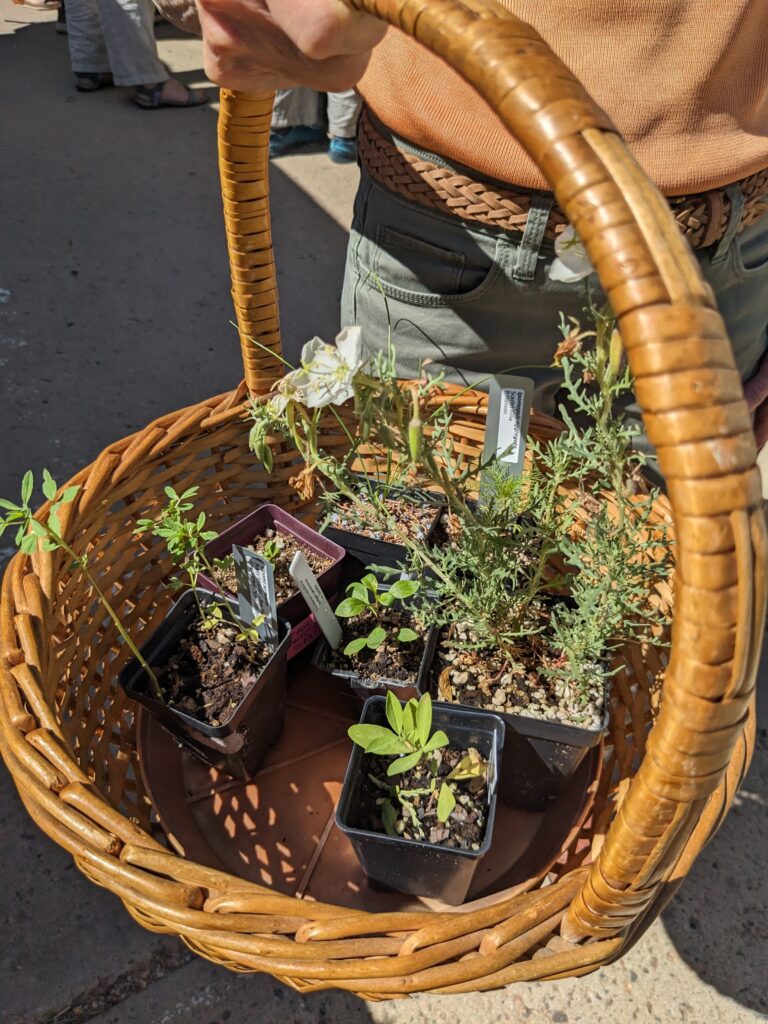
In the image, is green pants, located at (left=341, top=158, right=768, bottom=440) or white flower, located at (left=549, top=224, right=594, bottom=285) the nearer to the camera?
white flower, located at (left=549, top=224, right=594, bottom=285)

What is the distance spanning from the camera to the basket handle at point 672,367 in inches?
17.2

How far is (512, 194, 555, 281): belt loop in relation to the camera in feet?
3.06

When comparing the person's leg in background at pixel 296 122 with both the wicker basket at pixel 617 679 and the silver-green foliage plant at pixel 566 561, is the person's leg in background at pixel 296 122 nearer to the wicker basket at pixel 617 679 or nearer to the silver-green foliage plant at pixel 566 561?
the wicker basket at pixel 617 679

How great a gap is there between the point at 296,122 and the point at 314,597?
277cm

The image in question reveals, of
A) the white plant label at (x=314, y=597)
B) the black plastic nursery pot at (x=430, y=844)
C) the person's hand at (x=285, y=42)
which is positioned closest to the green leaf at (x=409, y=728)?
the black plastic nursery pot at (x=430, y=844)

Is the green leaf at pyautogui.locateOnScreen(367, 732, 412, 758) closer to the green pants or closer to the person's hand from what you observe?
the green pants

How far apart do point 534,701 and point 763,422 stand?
0.76 metres

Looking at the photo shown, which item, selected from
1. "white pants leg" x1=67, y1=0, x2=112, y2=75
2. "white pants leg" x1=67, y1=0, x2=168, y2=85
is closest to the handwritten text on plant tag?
"white pants leg" x1=67, y1=0, x2=168, y2=85

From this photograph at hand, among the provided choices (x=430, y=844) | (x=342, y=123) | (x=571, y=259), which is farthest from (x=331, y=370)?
(x=342, y=123)

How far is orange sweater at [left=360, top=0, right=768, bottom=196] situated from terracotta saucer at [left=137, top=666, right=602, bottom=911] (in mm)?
715

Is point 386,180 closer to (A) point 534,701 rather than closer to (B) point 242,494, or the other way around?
(B) point 242,494

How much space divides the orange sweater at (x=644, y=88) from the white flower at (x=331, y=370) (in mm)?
371

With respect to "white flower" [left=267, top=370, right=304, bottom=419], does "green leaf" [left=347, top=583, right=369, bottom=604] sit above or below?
below

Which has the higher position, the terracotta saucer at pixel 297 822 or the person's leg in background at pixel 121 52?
the person's leg in background at pixel 121 52
